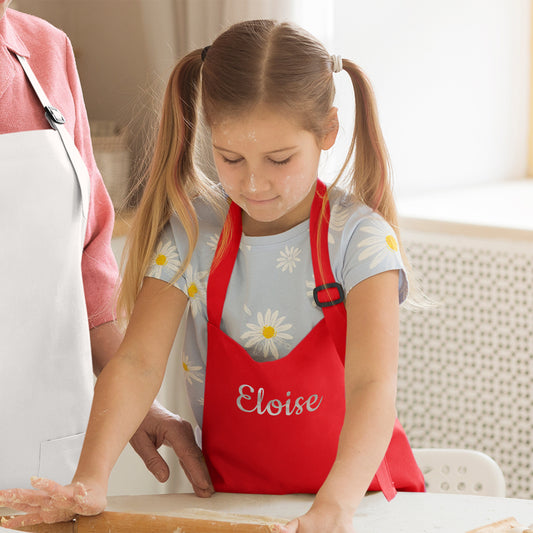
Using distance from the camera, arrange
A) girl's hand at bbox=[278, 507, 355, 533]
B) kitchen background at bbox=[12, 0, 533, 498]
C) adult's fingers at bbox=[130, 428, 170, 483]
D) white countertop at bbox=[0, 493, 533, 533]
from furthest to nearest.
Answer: kitchen background at bbox=[12, 0, 533, 498] < adult's fingers at bbox=[130, 428, 170, 483] < white countertop at bbox=[0, 493, 533, 533] < girl's hand at bbox=[278, 507, 355, 533]

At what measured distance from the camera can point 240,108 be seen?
0.86 m

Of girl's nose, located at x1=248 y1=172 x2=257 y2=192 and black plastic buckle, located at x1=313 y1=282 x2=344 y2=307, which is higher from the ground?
girl's nose, located at x1=248 y1=172 x2=257 y2=192

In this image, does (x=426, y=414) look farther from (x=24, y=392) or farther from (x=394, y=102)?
(x=24, y=392)

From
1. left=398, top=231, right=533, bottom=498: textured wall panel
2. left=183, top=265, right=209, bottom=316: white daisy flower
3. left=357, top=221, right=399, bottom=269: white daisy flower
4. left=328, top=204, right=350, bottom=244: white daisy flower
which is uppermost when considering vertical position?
left=328, top=204, right=350, bottom=244: white daisy flower

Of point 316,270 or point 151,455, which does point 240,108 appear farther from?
point 151,455

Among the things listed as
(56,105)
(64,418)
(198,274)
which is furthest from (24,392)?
(56,105)

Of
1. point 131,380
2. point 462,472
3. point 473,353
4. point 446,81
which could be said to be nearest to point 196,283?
point 131,380

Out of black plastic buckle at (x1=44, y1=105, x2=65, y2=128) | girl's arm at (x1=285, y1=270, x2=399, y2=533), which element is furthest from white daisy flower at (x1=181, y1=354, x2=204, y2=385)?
black plastic buckle at (x1=44, y1=105, x2=65, y2=128)

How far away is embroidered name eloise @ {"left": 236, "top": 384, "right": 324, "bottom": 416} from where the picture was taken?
3.15 feet

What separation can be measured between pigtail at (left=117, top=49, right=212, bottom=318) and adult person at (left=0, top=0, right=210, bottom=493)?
85 mm

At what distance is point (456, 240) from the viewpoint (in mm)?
2066

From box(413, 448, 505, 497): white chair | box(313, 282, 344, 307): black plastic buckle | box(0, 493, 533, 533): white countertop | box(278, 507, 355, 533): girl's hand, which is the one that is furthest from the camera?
box(413, 448, 505, 497): white chair

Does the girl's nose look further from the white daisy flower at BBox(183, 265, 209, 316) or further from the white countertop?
the white countertop

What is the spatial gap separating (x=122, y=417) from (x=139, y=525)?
5.9 inches
